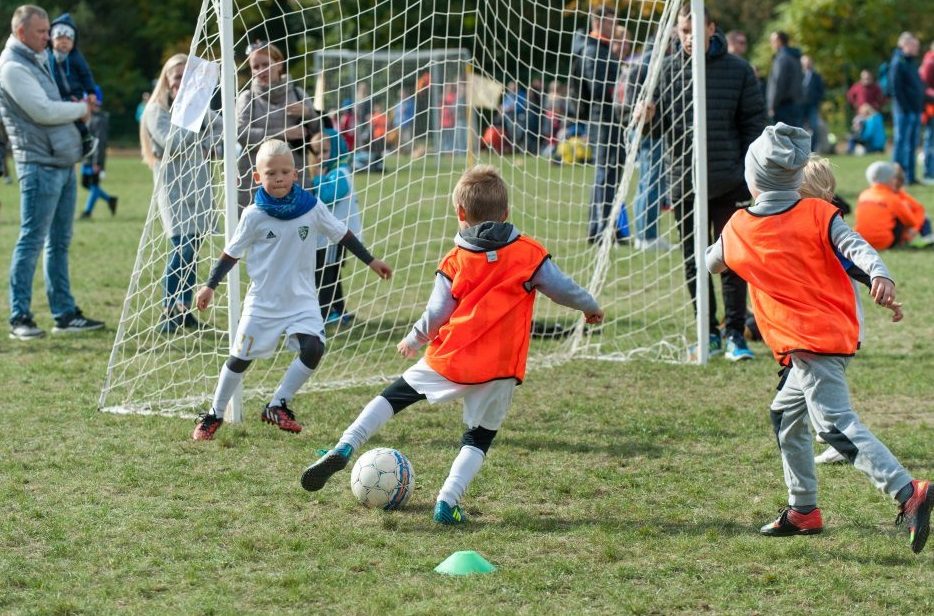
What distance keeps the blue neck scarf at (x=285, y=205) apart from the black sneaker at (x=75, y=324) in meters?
3.35

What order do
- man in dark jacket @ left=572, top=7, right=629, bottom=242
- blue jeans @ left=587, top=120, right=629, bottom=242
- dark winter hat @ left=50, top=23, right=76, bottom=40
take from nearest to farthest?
1. man in dark jacket @ left=572, top=7, right=629, bottom=242
2. blue jeans @ left=587, top=120, right=629, bottom=242
3. dark winter hat @ left=50, top=23, right=76, bottom=40

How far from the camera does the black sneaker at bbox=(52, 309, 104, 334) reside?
8.47 m

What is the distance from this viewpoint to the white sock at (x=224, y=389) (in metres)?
5.73

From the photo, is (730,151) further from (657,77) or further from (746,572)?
(746,572)

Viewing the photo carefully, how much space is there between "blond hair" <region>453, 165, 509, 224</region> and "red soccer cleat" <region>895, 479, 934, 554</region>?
1.74 meters

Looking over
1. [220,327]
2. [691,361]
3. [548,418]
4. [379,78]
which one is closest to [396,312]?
[220,327]

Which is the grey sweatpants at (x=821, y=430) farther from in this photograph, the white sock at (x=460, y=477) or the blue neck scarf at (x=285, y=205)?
the blue neck scarf at (x=285, y=205)

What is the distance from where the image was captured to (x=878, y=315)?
29.7 ft

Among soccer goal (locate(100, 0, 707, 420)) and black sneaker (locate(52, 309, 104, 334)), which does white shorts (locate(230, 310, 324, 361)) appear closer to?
soccer goal (locate(100, 0, 707, 420))

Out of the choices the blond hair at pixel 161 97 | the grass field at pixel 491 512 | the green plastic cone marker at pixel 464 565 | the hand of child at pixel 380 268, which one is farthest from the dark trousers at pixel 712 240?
the green plastic cone marker at pixel 464 565

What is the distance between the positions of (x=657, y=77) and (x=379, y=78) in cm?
508

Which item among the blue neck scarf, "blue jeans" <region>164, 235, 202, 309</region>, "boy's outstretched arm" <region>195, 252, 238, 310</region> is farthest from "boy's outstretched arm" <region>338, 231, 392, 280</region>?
"blue jeans" <region>164, 235, 202, 309</region>

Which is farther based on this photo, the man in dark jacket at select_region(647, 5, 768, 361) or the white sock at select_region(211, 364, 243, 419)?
the man in dark jacket at select_region(647, 5, 768, 361)

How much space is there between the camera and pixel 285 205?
18.5ft
